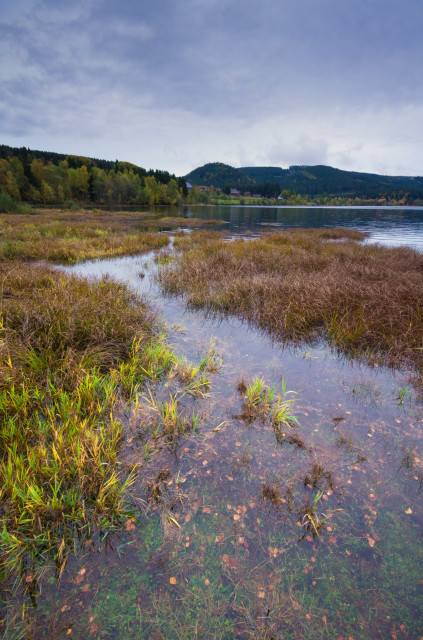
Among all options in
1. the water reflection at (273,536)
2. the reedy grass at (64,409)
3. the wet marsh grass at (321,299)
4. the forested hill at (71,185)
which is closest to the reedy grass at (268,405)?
the water reflection at (273,536)

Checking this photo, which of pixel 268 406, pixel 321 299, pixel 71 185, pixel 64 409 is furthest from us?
pixel 71 185

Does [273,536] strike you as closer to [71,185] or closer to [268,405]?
[268,405]

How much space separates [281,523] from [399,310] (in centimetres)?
688

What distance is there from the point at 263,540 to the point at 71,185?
123 m

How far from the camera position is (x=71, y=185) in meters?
100

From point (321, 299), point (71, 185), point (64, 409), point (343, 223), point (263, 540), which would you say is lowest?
point (263, 540)

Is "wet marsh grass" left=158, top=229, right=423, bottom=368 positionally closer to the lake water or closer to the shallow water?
the shallow water

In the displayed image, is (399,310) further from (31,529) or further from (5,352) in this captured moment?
(5,352)

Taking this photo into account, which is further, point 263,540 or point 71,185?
point 71,185

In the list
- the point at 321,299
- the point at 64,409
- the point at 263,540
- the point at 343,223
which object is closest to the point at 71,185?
the point at 343,223

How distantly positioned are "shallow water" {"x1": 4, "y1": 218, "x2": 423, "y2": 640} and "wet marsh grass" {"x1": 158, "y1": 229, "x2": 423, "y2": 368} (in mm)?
2543

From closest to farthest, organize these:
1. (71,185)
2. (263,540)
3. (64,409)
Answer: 1. (263,540)
2. (64,409)
3. (71,185)

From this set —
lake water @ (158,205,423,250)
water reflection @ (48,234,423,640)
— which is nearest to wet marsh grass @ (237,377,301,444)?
water reflection @ (48,234,423,640)

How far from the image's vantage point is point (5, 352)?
4.69 m
